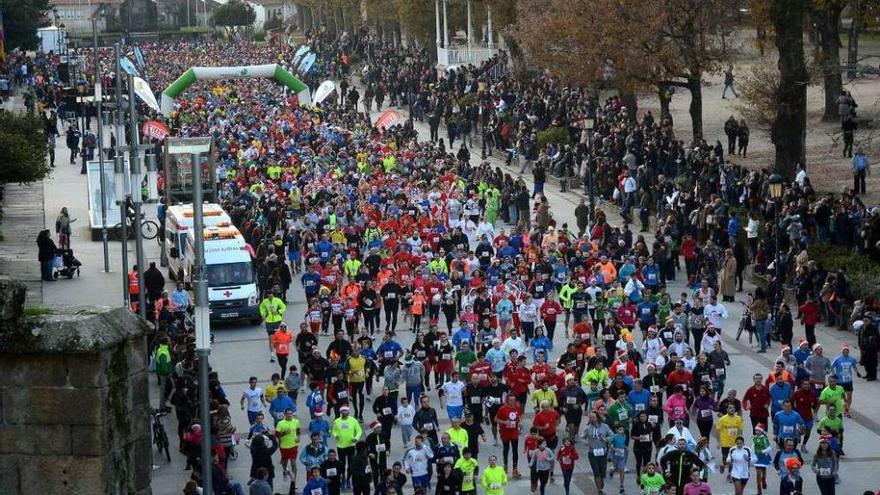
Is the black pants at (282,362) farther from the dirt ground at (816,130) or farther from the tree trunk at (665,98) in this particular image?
the tree trunk at (665,98)

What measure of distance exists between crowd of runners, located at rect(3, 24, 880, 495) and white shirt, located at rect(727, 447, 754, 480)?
0.08 feet

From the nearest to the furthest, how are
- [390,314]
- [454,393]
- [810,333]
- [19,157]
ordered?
1. [454,393]
2. [810,333]
3. [390,314]
4. [19,157]

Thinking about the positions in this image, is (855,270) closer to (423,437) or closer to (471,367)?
(471,367)

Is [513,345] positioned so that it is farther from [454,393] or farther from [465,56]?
[465,56]

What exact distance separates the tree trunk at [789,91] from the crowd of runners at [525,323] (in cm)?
190

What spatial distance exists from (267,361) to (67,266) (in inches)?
477

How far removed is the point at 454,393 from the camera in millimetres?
26234

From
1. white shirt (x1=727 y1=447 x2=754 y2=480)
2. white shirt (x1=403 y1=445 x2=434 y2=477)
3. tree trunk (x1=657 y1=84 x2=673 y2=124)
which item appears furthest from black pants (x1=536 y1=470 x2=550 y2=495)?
tree trunk (x1=657 y1=84 x2=673 y2=124)

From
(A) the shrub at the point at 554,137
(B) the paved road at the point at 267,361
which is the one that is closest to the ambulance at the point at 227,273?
(B) the paved road at the point at 267,361

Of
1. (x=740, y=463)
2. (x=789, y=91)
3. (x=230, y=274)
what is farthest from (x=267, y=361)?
(x=789, y=91)

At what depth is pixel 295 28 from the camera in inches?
6220

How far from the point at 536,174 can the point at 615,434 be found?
26768 mm

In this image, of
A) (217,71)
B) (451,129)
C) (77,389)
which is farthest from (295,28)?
(77,389)

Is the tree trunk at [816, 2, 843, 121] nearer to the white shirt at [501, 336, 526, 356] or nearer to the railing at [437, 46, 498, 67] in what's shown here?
the railing at [437, 46, 498, 67]
